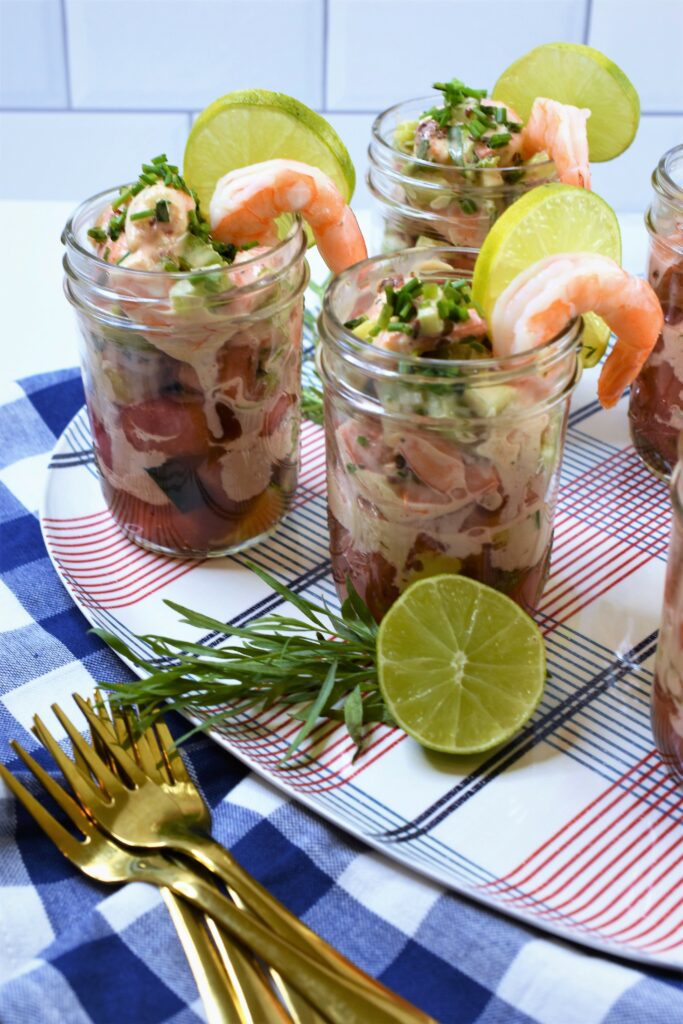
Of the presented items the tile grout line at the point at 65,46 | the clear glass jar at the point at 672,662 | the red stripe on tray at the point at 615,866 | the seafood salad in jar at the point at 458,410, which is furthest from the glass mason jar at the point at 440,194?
the tile grout line at the point at 65,46

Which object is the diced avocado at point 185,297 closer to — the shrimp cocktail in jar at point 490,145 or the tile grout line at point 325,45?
the shrimp cocktail in jar at point 490,145

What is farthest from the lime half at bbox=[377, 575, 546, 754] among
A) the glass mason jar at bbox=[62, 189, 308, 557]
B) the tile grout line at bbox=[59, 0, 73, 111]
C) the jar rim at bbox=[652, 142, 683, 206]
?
the tile grout line at bbox=[59, 0, 73, 111]

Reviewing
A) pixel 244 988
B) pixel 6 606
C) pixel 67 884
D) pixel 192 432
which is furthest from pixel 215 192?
pixel 244 988

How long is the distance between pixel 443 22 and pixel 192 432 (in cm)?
243

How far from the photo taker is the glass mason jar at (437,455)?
1.54 meters

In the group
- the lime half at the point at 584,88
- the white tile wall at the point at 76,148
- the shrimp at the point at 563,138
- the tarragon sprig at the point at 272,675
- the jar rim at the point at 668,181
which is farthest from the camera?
the white tile wall at the point at 76,148

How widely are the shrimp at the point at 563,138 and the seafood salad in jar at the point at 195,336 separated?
364mm

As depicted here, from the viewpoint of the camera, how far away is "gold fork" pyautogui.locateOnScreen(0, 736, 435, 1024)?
4.03ft

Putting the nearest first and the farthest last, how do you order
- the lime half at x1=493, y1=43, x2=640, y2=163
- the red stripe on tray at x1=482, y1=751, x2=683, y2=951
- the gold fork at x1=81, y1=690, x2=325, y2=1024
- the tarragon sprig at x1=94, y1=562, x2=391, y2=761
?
the red stripe on tray at x1=482, y1=751, x2=683, y2=951 < the gold fork at x1=81, y1=690, x2=325, y2=1024 < the tarragon sprig at x1=94, y1=562, x2=391, y2=761 < the lime half at x1=493, y1=43, x2=640, y2=163

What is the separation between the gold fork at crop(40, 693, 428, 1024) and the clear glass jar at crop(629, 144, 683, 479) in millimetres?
948

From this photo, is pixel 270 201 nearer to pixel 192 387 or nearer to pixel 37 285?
pixel 192 387

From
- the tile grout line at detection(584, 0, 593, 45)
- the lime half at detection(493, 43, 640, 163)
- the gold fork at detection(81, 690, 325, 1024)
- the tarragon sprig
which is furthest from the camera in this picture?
the tile grout line at detection(584, 0, 593, 45)

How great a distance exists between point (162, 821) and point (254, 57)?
289cm

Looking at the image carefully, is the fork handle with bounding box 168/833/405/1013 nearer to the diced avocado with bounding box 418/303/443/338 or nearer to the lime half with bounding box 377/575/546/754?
the lime half with bounding box 377/575/546/754
